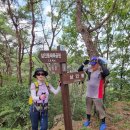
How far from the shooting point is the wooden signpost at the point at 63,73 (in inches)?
222

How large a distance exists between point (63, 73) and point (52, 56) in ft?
1.45

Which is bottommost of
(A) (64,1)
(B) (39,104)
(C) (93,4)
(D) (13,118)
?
(D) (13,118)

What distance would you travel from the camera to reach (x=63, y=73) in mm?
5699

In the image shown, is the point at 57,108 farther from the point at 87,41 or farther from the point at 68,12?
the point at 68,12

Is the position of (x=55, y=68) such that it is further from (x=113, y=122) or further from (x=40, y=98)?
(x=113, y=122)

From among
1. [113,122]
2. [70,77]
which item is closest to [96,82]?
[70,77]

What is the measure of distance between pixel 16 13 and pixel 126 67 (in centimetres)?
749

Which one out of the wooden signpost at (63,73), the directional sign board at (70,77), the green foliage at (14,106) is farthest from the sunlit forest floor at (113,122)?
the green foliage at (14,106)

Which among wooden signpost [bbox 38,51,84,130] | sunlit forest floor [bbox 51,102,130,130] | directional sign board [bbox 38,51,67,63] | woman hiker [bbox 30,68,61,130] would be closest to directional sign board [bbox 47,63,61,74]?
wooden signpost [bbox 38,51,84,130]

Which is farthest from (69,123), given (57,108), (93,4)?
(93,4)

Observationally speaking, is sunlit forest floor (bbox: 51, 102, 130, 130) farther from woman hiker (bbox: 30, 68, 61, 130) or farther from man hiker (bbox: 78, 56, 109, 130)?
woman hiker (bbox: 30, 68, 61, 130)

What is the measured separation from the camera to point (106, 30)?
15328 mm

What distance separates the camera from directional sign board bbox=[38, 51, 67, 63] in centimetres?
560

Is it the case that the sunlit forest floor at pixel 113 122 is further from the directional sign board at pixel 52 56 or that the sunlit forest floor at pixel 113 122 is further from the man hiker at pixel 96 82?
the directional sign board at pixel 52 56
